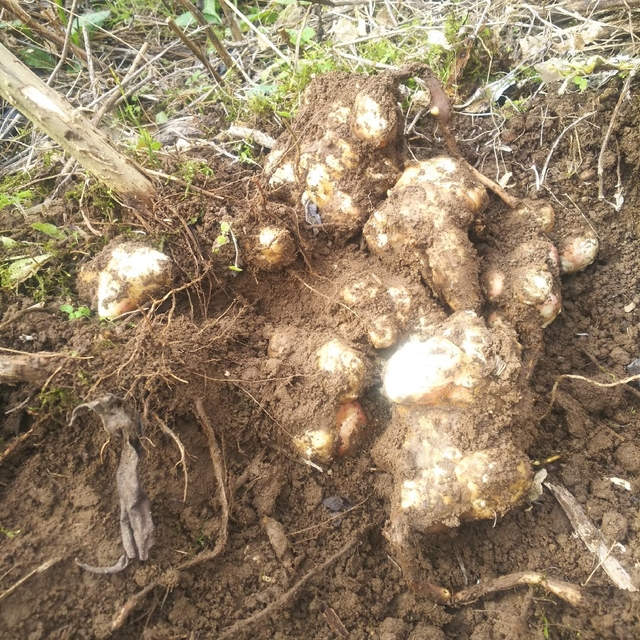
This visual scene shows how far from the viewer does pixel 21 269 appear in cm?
167

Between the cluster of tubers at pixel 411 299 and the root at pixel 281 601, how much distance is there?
0.64 ft

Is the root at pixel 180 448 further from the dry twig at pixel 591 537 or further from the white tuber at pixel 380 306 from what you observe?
the dry twig at pixel 591 537

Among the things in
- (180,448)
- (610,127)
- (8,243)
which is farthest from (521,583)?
(8,243)

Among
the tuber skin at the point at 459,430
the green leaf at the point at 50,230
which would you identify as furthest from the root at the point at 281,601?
the green leaf at the point at 50,230

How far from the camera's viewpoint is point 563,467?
1.56 meters

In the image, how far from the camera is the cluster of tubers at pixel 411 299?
1.41 metres

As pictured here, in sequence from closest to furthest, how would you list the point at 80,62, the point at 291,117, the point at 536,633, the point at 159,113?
1. the point at 536,633
2. the point at 291,117
3. the point at 159,113
4. the point at 80,62

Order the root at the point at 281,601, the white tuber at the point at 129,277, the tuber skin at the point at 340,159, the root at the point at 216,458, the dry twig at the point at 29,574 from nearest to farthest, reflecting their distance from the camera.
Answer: the dry twig at the point at 29,574
the root at the point at 281,601
the root at the point at 216,458
the white tuber at the point at 129,277
the tuber skin at the point at 340,159

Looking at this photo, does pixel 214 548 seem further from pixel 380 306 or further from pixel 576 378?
pixel 576 378

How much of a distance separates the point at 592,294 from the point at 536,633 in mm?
1096

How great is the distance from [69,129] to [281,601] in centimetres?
147

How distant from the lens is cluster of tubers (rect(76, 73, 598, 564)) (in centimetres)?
141

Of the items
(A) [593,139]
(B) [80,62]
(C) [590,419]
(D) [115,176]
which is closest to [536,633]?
(C) [590,419]

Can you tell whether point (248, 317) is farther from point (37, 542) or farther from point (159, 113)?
point (159, 113)
